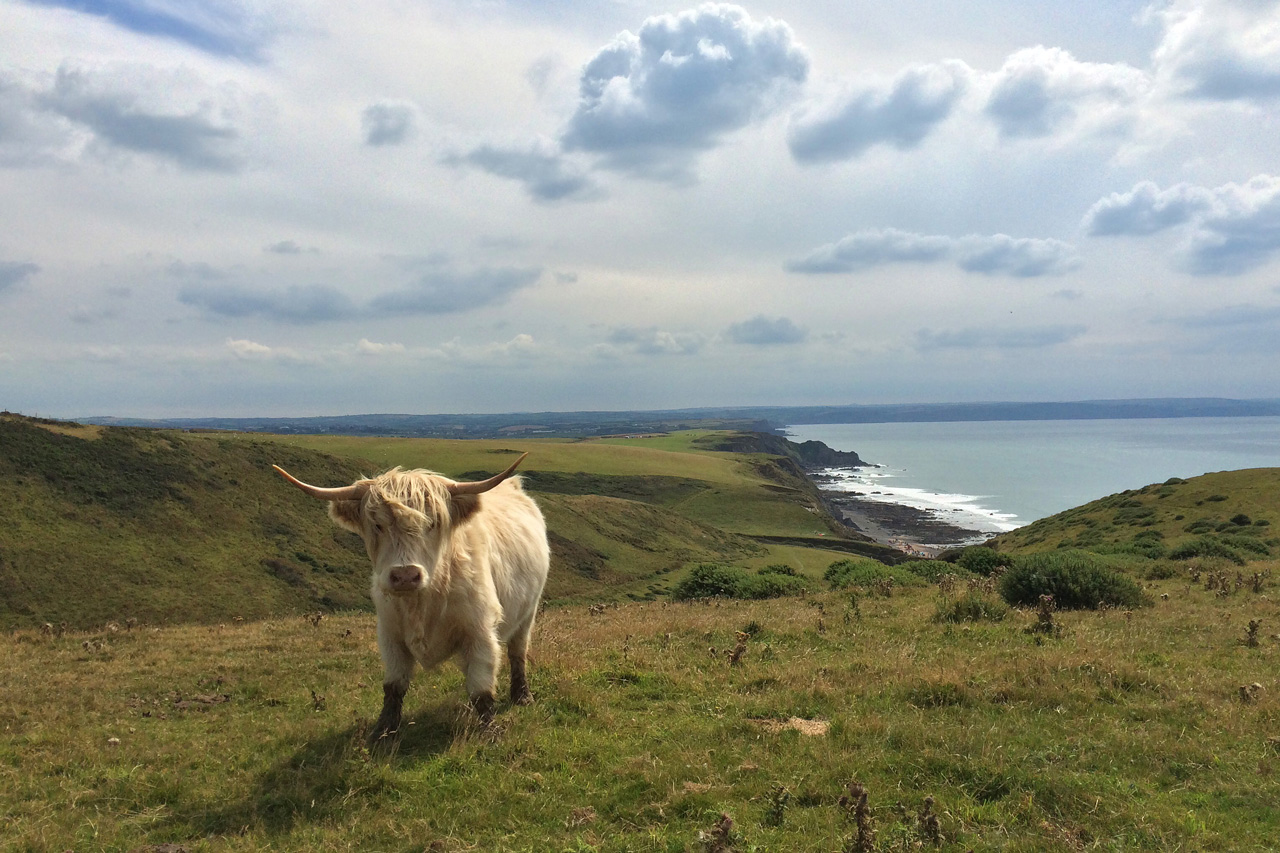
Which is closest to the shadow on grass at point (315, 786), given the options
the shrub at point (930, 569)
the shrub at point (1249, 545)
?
the shrub at point (930, 569)

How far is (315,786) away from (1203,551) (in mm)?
27017

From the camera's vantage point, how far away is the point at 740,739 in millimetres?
5961

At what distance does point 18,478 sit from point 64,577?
1164 cm

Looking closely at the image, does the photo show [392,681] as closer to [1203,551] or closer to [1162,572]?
[1162,572]

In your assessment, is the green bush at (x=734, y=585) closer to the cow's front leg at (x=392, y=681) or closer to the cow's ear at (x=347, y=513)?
the cow's front leg at (x=392, y=681)

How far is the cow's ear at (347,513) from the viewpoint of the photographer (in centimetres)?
580

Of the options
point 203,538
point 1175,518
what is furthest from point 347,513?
point 1175,518

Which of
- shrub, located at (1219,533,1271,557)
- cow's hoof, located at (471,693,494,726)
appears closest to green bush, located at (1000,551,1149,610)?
cow's hoof, located at (471,693,494,726)

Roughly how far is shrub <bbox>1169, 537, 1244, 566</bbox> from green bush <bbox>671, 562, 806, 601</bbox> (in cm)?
1213

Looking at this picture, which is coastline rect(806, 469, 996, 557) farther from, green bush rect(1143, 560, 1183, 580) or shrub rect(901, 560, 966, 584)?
green bush rect(1143, 560, 1183, 580)

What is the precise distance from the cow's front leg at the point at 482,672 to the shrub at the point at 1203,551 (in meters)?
23.9

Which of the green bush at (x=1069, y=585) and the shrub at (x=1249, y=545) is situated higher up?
the green bush at (x=1069, y=585)

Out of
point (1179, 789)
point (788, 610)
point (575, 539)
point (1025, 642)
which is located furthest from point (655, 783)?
point (575, 539)

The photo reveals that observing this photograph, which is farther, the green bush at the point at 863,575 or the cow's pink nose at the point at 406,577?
the green bush at the point at 863,575
